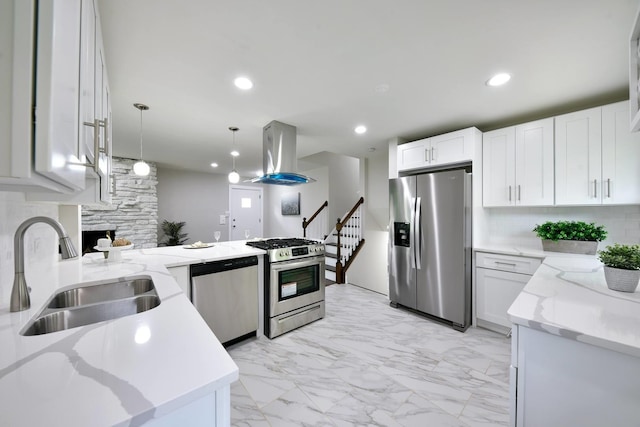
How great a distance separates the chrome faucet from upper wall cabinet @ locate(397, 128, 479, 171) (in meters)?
3.27

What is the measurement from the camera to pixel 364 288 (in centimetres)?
425

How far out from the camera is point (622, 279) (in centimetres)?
121

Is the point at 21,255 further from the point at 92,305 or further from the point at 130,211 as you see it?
the point at 130,211

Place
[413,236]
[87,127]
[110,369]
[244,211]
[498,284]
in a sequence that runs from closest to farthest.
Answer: [110,369], [87,127], [498,284], [413,236], [244,211]

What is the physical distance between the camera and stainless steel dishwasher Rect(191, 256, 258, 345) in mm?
2109

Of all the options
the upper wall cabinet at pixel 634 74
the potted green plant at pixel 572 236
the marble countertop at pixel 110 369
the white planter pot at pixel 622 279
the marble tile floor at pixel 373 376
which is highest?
the upper wall cabinet at pixel 634 74

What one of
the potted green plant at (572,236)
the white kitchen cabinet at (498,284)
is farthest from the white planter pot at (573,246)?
the white kitchen cabinet at (498,284)

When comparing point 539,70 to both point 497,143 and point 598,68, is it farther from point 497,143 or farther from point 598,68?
point 497,143

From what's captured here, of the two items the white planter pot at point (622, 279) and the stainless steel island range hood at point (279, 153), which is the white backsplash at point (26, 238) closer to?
the stainless steel island range hood at point (279, 153)

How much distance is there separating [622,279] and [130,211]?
6.44 m

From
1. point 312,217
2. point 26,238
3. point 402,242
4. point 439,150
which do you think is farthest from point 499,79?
point 312,217

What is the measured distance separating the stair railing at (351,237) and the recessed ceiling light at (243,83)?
9.68 feet

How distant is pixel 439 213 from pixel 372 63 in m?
1.81

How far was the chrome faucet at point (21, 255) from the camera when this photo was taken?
92cm
